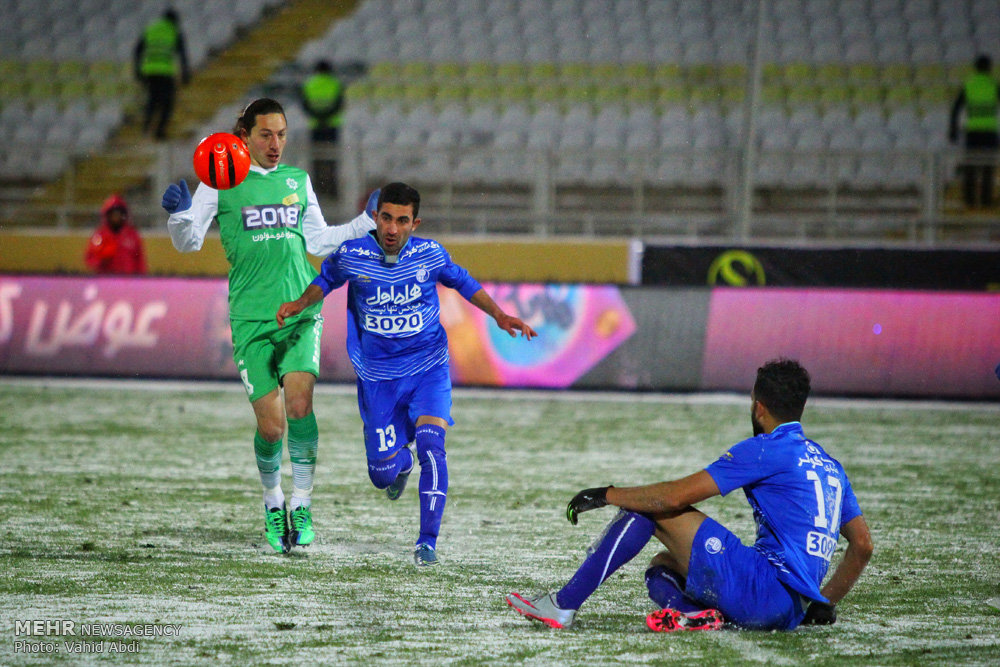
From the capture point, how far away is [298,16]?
2198cm

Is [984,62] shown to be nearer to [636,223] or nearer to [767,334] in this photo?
[636,223]

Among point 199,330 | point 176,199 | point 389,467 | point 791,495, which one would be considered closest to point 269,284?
point 176,199

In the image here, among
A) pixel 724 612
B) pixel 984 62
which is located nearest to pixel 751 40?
pixel 984 62

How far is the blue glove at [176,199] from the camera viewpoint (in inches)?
263

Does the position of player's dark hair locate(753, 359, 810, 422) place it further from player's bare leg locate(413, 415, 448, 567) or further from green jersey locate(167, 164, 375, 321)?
green jersey locate(167, 164, 375, 321)

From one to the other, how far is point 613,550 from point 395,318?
2.27 m

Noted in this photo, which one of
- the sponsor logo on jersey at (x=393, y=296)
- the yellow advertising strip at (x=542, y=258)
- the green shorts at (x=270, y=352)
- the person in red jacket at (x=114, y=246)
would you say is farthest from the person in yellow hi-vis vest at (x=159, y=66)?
the sponsor logo on jersey at (x=393, y=296)

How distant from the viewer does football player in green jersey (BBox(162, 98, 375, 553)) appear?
6852mm

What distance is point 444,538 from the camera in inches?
276

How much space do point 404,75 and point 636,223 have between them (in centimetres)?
519

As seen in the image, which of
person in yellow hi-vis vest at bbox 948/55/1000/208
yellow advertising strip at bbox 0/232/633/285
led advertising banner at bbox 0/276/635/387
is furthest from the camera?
person in yellow hi-vis vest at bbox 948/55/1000/208

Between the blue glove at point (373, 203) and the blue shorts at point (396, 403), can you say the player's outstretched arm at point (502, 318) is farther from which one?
the blue glove at point (373, 203)

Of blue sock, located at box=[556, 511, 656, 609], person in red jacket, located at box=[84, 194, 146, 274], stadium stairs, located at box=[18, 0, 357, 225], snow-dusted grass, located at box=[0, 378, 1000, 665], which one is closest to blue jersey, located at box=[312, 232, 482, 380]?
snow-dusted grass, located at box=[0, 378, 1000, 665]

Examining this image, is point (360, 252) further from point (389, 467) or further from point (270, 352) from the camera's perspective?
point (389, 467)
